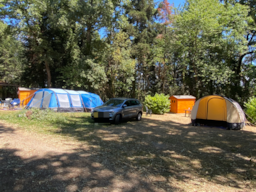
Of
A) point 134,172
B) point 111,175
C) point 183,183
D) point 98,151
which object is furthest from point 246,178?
point 98,151

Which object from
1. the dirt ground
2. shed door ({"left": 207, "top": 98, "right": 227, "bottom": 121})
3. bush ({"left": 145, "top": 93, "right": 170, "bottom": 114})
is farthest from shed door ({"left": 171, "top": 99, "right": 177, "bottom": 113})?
the dirt ground

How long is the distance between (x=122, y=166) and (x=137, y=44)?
2135 cm

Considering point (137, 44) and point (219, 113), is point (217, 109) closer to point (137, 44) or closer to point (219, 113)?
point (219, 113)

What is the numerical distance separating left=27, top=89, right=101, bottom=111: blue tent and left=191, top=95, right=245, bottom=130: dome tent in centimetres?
955

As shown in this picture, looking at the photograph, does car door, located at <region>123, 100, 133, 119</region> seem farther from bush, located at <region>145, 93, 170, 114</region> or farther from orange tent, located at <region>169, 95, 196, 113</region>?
orange tent, located at <region>169, 95, 196, 113</region>

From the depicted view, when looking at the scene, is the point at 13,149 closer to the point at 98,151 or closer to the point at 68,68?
the point at 98,151

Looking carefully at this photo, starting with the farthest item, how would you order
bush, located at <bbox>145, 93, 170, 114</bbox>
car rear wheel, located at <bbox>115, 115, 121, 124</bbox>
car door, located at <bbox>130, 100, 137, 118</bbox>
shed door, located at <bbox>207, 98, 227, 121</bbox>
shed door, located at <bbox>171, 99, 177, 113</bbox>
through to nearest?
shed door, located at <bbox>171, 99, 177, 113</bbox> < bush, located at <bbox>145, 93, 170, 114</bbox> < car door, located at <bbox>130, 100, 137, 118</bbox> < shed door, located at <bbox>207, 98, 227, 121</bbox> < car rear wheel, located at <bbox>115, 115, 121, 124</bbox>

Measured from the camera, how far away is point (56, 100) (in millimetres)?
14117

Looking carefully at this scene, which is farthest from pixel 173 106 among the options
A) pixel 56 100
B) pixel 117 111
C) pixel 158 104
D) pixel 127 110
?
pixel 56 100

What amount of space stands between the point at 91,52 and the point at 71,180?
837 inches

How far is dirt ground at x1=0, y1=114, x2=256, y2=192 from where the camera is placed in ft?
10.8

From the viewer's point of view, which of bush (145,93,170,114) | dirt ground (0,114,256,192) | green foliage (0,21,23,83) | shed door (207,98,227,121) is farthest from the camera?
green foliage (0,21,23,83)

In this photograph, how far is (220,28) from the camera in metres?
19.4

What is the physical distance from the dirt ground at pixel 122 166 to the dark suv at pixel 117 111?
3.33 metres
